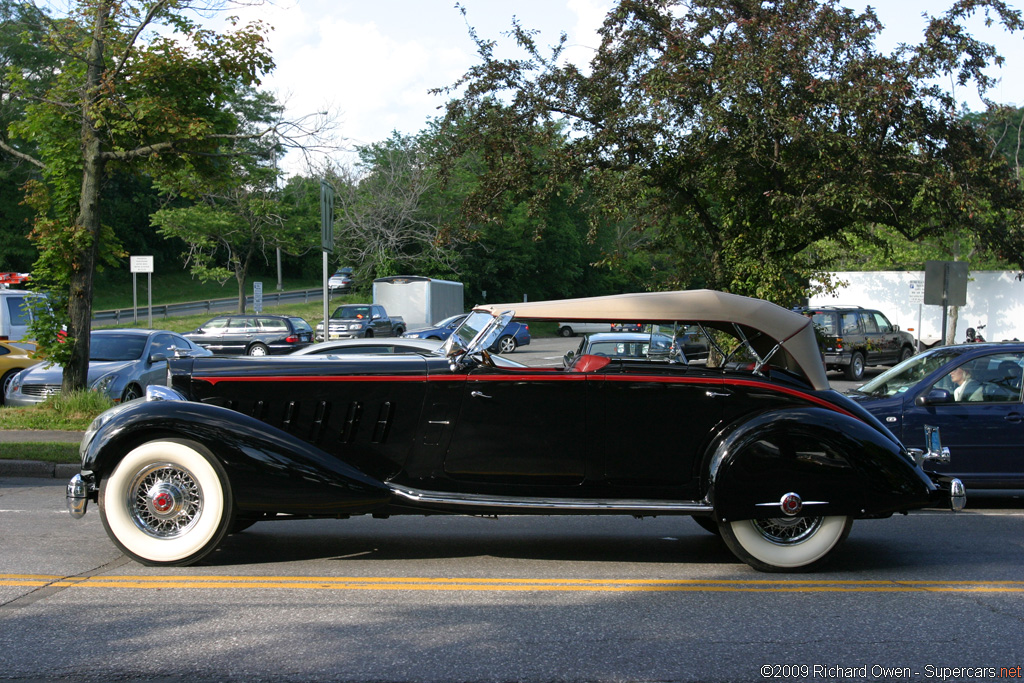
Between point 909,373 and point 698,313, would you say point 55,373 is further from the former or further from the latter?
point 909,373

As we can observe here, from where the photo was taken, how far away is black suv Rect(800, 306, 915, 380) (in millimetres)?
22672

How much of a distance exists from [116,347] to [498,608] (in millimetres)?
12397

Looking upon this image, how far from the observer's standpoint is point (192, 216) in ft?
134

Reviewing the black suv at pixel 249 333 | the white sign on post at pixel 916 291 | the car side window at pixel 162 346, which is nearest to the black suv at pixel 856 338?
the white sign on post at pixel 916 291

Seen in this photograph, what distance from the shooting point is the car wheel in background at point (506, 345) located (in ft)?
19.6

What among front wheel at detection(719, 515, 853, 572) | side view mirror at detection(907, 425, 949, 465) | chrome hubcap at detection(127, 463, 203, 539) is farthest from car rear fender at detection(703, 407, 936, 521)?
chrome hubcap at detection(127, 463, 203, 539)

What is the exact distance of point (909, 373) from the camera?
899 cm

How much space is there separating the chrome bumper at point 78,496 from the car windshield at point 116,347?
10.1 m

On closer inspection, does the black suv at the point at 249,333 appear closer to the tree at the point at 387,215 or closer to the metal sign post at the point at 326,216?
the metal sign post at the point at 326,216

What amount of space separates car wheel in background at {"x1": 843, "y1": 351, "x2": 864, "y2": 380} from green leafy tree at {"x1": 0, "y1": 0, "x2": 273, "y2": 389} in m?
16.6

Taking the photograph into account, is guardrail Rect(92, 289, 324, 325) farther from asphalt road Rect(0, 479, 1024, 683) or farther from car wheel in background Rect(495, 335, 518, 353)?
car wheel in background Rect(495, 335, 518, 353)

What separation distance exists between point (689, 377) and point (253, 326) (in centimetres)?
2619

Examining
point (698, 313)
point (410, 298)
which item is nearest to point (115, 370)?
point (698, 313)

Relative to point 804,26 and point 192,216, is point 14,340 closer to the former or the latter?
point 804,26
